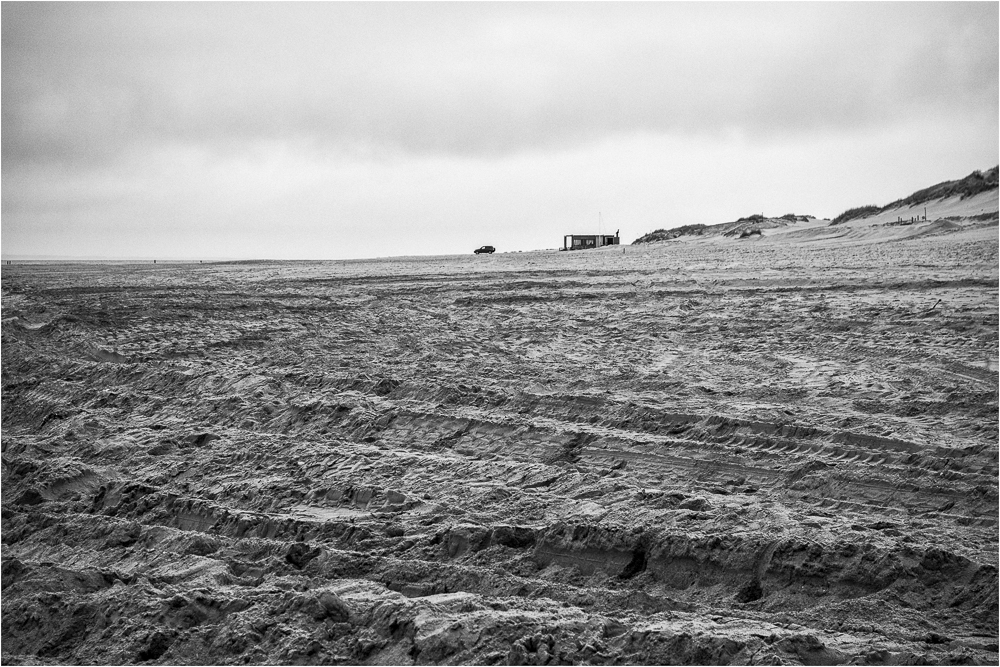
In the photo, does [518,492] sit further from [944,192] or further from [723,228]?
[723,228]

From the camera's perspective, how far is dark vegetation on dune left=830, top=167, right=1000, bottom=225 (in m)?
23.5

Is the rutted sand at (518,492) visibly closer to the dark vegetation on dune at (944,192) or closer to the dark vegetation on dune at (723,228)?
the dark vegetation on dune at (944,192)

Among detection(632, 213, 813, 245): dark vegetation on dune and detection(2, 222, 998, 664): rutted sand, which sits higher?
detection(632, 213, 813, 245): dark vegetation on dune

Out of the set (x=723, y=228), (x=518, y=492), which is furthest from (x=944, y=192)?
(x=518, y=492)

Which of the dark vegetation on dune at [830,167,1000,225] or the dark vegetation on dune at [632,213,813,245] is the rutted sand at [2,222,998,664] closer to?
the dark vegetation on dune at [830,167,1000,225]

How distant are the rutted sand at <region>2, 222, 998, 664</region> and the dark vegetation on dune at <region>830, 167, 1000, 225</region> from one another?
57.3 ft

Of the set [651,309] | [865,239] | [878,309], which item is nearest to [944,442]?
[878,309]

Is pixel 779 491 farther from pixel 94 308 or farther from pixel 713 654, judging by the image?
pixel 94 308

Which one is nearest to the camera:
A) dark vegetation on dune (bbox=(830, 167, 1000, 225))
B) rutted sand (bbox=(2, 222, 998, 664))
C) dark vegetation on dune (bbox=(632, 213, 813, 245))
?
rutted sand (bbox=(2, 222, 998, 664))

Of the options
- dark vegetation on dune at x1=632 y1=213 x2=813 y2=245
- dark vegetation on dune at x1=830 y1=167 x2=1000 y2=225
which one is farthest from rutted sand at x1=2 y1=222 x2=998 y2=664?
dark vegetation on dune at x1=632 y1=213 x2=813 y2=245

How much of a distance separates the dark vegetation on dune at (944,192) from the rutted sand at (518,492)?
1748 centimetres

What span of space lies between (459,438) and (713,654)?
2.64m

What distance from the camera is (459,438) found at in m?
5.35

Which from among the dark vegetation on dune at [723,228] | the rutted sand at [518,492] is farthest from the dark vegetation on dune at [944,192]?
the rutted sand at [518,492]
